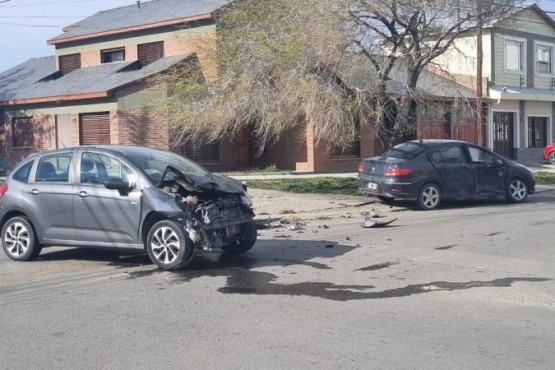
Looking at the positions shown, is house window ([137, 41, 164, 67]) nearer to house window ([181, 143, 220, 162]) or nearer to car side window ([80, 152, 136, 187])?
house window ([181, 143, 220, 162])

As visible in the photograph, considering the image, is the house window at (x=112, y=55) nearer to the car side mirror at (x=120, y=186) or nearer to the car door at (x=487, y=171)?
the car door at (x=487, y=171)

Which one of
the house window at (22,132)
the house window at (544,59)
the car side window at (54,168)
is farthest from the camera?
the house window at (544,59)

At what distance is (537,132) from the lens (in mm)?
39062

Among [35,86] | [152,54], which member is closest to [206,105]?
[152,54]

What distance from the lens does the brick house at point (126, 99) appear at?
1049 inches

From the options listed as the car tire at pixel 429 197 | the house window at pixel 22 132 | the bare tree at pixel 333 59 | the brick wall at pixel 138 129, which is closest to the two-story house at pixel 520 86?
the brick wall at pixel 138 129

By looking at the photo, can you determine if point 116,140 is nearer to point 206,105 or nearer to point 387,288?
point 206,105

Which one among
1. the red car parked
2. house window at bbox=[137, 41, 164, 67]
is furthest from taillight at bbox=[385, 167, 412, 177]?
the red car parked

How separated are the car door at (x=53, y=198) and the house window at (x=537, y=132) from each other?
31967 mm

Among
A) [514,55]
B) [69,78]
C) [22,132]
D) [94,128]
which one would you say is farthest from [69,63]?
[514,55]

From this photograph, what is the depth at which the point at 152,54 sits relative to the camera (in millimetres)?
30297

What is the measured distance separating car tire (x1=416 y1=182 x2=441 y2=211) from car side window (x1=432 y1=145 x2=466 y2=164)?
616 millimetres

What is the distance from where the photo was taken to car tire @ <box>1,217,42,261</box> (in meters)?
11.0

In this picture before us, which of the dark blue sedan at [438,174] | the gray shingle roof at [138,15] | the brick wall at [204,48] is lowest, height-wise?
the dark blue sedan at [438,174]
